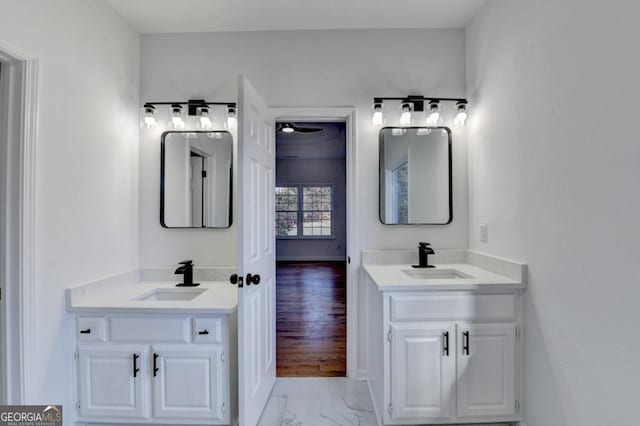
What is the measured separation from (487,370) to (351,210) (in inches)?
54.0

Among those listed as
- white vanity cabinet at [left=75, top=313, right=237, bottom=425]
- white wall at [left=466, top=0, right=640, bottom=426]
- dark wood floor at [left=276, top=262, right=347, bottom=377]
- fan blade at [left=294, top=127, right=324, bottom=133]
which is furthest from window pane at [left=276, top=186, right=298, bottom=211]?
white vanity cabinet at [left=75, top=313, right=237, bottom=425]

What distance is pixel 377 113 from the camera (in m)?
2.46

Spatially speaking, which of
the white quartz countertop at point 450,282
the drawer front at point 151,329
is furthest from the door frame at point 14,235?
the white quartz countertop at point 450,282

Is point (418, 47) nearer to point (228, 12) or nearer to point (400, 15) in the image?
point (400, 15)

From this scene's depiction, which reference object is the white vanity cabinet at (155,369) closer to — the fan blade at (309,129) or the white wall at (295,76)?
the white wall at (295,76)

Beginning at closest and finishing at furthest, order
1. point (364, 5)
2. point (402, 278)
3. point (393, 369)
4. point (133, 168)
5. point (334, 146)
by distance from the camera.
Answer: point (393, 369)
point (402, 278)
point (364, 5)
point (133, 168)
point (334, 146)

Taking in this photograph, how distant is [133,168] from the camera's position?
245 cm

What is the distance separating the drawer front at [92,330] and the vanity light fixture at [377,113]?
2.26 m

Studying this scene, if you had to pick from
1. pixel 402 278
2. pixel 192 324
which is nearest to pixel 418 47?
pixel 402 278

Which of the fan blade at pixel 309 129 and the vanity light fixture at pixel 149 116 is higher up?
the fan blade at pixel 309 129

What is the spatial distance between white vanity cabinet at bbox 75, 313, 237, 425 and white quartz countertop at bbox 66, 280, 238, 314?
0.05m

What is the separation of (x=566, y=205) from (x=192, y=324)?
2.07 meters

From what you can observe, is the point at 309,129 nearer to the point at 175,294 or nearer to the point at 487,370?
the point at 175,294

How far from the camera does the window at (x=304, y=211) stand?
8680 millimetres
